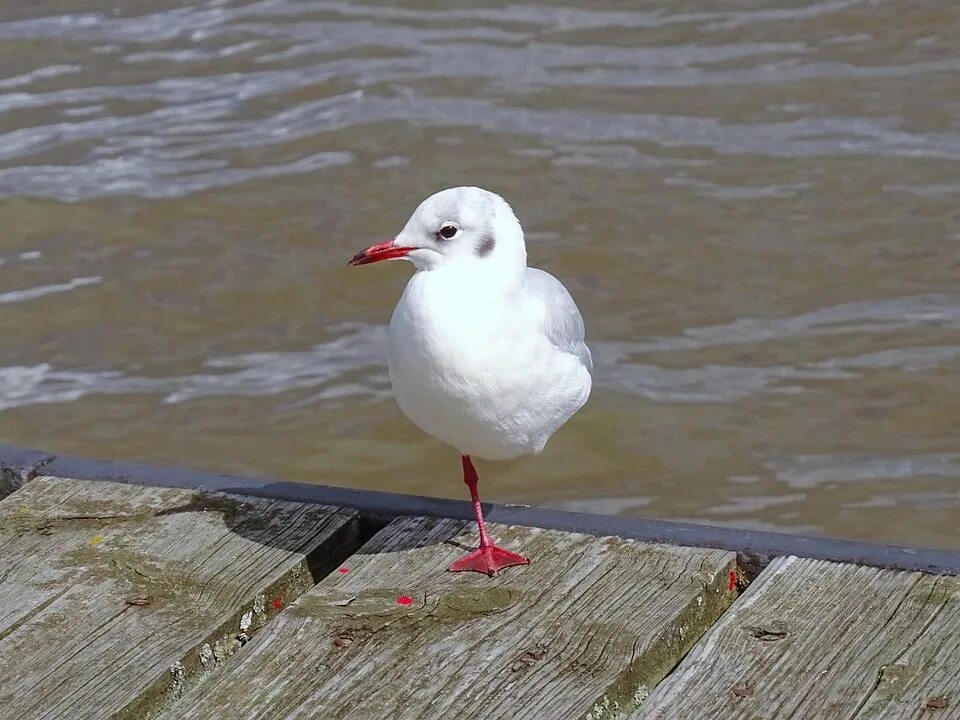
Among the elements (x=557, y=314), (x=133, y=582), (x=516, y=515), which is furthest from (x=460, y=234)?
(x=133, y=582)

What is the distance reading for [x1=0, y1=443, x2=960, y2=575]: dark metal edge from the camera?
10.8ft

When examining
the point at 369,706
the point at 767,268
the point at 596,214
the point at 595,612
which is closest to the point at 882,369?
the point at 767,268

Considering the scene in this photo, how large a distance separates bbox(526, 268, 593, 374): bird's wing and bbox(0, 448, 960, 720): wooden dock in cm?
42

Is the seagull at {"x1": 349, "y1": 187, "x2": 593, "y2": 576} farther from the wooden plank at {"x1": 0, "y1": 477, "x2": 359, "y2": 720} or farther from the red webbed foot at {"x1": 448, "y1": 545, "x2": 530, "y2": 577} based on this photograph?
the wooden plank at {"x1": 0, "y1": 477, "x2": 359, "y2": 720}

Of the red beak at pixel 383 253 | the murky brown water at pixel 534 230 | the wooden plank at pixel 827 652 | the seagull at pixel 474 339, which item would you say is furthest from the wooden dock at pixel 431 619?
the murky brown water at pixel 534 230

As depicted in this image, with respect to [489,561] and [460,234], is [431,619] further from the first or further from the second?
[460,234]

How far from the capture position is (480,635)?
3115 mm

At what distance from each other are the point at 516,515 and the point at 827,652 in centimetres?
91

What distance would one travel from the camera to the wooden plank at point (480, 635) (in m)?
2.91

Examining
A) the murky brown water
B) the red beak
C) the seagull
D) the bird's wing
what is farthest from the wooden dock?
the murky brown water

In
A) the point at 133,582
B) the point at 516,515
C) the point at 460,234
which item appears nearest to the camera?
the point at 133,582

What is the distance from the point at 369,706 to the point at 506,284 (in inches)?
41.0

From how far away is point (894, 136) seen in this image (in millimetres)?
8523

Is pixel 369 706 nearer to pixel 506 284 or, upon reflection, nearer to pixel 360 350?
pixel 506 284
